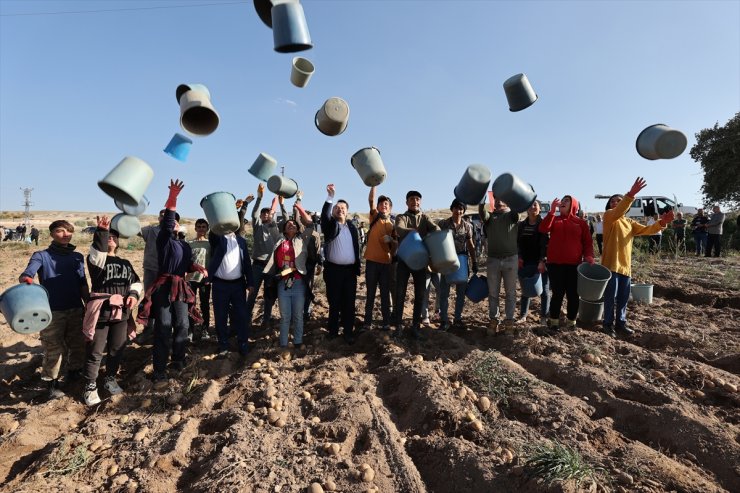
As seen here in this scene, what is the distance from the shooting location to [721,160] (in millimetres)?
19250

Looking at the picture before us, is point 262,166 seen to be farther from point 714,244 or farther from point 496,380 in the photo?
point 714,244

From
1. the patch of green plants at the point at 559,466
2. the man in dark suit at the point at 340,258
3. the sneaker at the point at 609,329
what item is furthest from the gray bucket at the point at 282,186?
the sneaker at the point at 609,329

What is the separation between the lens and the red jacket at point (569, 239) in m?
4.63

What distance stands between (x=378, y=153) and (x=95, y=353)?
123 inches

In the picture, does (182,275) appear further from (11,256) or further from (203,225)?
(11,256)

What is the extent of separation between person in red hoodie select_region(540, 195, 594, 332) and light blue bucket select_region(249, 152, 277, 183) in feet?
10.3

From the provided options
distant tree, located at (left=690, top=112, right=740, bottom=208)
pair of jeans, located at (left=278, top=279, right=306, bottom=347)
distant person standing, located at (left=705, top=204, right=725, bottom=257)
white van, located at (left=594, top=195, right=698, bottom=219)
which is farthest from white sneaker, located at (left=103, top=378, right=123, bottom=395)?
distant tree, located at (left=690, top=112, right=740, bottom=208)

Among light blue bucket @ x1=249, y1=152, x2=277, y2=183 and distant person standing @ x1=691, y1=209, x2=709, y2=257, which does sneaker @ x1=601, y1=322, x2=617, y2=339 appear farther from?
distant person standing @ x1=691, y1=209, x2=709, y2=257

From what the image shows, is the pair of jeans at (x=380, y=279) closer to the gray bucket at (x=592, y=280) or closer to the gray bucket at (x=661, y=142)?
the gray bucket at (x=592, y=280)

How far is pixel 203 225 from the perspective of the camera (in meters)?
5.00

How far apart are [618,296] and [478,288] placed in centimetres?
155

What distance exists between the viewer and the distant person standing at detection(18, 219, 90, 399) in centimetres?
360

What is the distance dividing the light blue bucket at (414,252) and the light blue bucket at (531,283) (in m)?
1.44

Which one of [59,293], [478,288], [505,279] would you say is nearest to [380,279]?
[478,288]
